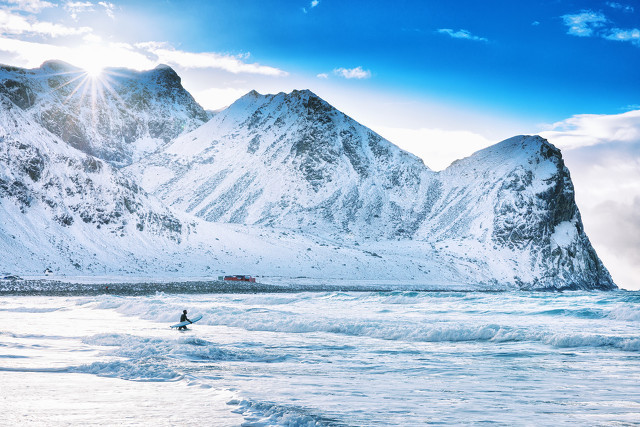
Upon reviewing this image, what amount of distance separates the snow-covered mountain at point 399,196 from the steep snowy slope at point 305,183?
0.35 metres

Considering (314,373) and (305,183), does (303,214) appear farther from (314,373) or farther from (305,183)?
(314,373)

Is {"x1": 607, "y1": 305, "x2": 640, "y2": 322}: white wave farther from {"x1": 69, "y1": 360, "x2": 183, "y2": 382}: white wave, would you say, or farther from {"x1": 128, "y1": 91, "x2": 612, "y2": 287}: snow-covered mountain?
{"x1": 128, "y1": 91, "x2": 612, "y2": 287}: snow-covered mountain

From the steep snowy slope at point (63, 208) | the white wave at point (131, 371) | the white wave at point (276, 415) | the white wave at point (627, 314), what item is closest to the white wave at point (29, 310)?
the white wave at point (131, 371)

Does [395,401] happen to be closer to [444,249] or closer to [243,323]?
[243,323]

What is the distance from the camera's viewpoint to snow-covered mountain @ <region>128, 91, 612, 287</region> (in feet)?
474

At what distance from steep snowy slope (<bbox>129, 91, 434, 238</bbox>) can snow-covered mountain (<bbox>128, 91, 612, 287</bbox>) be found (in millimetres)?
353

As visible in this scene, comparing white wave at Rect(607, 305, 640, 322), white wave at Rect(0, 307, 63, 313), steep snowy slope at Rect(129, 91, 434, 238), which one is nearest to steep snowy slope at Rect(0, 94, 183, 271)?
white wave at Rect(0, 307, 63, 313)

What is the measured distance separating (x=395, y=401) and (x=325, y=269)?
9996 cm

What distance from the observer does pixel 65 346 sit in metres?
20.5

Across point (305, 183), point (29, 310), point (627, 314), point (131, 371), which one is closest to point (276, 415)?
point (131, 371)

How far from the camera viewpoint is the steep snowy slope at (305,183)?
16862cm

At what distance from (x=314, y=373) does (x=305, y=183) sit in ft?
540

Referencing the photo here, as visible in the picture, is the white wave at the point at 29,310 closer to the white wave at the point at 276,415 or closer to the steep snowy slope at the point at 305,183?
the white wave at the point at 276,415

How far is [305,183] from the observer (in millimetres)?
180125
